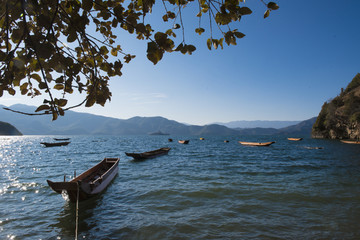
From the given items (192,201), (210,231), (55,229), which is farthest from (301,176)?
(55,229)

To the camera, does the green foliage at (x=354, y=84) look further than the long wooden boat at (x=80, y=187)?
Yes

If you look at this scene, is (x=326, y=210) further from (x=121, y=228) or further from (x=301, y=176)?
(x=121, y=228)

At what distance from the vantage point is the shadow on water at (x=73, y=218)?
6993mm

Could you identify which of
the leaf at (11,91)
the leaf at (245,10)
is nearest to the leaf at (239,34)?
the leaf at (245,10)

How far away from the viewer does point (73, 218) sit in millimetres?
7980

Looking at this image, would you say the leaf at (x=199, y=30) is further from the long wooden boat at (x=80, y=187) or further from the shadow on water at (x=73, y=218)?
the shadow on water at (x=73, y=218)

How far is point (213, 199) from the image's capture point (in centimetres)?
993

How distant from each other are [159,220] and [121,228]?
1473 mm

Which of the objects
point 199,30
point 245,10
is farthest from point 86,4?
point 245,10

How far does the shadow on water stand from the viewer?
6.99 m

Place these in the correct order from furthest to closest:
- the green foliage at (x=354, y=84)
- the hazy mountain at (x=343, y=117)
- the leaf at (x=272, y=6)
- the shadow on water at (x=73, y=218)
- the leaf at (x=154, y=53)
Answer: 1. the green foliage at (x=354, y=84)
2. the hazy mountain at (x=343, y=117)
3. the shadow on water at (x=73, y=218)
4. the leaf at (x=272, y=6)
5. the leaf at (x=154, y=53)

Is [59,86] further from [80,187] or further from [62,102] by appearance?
[80,187]

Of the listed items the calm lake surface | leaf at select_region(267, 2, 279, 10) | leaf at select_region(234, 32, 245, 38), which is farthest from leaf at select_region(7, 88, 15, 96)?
the calm lake surface

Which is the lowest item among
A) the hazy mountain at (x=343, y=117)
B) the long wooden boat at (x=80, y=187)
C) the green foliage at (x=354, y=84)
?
the long wooden boat at (x=80, y=187)
